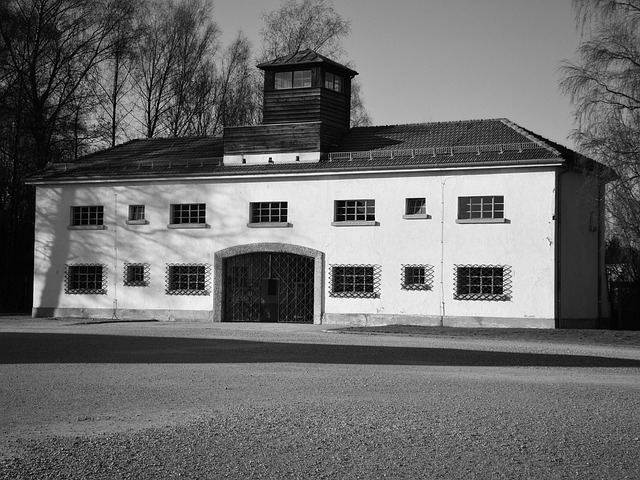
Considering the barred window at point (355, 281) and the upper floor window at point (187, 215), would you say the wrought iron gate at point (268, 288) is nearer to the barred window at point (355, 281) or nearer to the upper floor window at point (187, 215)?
the barred window at point (355, 281)

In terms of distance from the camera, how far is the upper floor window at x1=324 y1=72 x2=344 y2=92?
3622 cm

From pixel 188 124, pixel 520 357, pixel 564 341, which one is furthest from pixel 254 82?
pixel 520 357

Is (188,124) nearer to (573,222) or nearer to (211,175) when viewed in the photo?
(211,175)

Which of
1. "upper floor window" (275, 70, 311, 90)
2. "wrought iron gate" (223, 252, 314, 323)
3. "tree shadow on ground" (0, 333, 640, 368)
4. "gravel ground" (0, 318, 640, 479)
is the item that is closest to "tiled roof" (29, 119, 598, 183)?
"upper floor window" (275, 70, 311, 90)

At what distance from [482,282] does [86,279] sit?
14451 millimetres

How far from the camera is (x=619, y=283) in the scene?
35969 millimetres

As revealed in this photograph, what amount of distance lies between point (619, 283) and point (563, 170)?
300 inches

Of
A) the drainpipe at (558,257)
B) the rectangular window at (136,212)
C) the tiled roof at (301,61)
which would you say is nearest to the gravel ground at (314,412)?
the drainpipe at (558,257)

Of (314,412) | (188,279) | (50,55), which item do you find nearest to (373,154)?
(188,279)

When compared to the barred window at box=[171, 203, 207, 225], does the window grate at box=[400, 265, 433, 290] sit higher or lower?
lower

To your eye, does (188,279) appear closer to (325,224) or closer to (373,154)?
(325,224)

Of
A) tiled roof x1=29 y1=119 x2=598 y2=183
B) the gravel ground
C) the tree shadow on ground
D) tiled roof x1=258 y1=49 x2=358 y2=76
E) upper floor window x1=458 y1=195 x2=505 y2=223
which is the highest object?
tiled roof x1=258 y1=49 x2=358 y2=76

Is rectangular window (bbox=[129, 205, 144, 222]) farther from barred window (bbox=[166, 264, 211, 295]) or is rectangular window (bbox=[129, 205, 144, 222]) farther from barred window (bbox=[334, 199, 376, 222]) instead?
barred window (bbox=[334, 199, 376, 222])

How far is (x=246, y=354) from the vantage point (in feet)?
64.7
